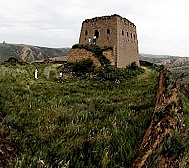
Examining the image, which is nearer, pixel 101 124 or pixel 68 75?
pixel 101 124

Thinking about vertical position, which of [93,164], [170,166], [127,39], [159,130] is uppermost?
[127,39]

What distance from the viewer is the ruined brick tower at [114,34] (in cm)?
1569

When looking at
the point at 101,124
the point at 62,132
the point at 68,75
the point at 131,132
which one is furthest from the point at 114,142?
the point at 68,75

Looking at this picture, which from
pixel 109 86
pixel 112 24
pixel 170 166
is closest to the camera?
pixel 170 166

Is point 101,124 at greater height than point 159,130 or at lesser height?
lesser

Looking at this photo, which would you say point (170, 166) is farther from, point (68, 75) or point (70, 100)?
point (68, 75)

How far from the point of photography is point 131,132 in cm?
319

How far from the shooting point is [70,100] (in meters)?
6.28

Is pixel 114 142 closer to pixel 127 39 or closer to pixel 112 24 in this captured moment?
pixel 112 24

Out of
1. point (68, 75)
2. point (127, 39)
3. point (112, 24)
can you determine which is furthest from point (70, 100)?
point (127, 39)

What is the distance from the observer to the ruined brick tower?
51.5ft

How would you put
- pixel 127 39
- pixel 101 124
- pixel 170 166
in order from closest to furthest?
pixel 170 166 → pixel 101 124 → pixel 127 39

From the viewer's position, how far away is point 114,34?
15672mm

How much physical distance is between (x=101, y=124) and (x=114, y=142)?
35.2 inches
